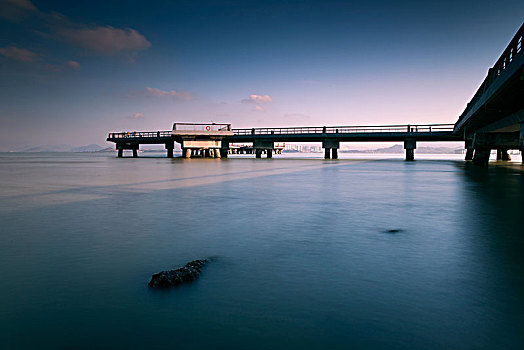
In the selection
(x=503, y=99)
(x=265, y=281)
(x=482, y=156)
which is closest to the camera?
(x=265, y=281)

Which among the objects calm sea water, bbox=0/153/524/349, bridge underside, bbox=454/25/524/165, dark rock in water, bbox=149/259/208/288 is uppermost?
bridge underside, bbox=454/25/524/165

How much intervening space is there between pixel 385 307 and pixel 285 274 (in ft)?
5.17

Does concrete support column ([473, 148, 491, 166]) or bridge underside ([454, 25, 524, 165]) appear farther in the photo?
concrete support column ([473, 148, 491, 166])

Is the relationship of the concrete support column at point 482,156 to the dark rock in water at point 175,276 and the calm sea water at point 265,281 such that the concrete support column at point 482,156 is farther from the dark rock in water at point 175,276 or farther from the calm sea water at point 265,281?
the dark rock in water at point 175,276

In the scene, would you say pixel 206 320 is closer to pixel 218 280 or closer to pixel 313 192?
pixel 218 280

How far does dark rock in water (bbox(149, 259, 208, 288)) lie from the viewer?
15.5 ft

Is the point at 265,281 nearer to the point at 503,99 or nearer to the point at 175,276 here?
the point at 175,276

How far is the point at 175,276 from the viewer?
491cm

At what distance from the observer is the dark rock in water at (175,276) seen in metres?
4.73

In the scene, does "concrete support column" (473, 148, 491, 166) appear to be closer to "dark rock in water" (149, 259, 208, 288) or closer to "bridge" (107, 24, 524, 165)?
"bridge" (107, 24, 524, 165)

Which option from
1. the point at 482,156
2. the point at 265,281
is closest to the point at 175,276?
the point at 265,281

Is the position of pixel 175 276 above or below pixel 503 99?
below

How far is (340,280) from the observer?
493 centimetres

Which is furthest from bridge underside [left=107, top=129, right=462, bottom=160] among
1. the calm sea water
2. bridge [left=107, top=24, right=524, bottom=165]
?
the calm sea water
